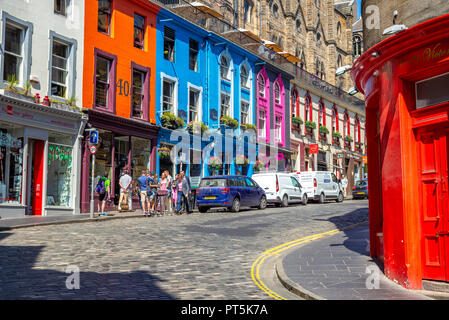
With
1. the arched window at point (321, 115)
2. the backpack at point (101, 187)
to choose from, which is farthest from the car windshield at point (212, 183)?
the arched window at point (321, 115)

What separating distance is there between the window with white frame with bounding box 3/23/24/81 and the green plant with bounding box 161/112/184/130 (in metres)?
8.51

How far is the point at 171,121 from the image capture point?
85.1 ft

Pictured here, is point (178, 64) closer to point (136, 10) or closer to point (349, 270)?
point (136, 10)

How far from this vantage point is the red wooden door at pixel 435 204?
7.04 m

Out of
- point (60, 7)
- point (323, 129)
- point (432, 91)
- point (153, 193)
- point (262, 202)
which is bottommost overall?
point (262, 202)

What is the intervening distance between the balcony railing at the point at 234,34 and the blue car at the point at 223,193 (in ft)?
34.3

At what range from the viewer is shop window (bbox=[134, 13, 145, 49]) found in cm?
2481

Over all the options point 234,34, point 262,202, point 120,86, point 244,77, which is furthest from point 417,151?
point 244,77

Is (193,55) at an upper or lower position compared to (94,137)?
upper

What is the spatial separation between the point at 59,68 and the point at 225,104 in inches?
532

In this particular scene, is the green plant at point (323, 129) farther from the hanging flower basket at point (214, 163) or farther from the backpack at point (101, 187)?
the backpack at point (101, 187)

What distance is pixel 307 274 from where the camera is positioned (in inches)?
318

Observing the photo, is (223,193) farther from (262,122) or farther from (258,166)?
(262,122)
